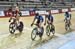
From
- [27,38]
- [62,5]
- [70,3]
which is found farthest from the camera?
[70,3]

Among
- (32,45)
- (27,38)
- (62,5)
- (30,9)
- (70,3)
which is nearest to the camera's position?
(32,45)

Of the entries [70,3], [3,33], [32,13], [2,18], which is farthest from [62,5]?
[3,33]

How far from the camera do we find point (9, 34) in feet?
45.4

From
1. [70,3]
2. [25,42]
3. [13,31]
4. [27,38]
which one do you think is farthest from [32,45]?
[70,3]

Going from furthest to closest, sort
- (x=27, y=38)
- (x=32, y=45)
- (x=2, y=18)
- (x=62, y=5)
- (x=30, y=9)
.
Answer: (x=62, y=5) → (x=30, y=9) → (x=2, y=18) → (x=27, y=38) → (x=32, y=45)

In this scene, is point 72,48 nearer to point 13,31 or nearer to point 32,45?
point 32,45

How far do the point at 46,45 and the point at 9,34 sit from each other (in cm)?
277

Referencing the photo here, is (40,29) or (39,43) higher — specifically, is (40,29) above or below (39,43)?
above

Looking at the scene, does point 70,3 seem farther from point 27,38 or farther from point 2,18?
point 27,38

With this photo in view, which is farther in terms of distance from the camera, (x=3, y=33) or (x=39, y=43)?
(x=3, y=33)

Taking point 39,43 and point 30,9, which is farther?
point 30,9

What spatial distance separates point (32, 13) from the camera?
26281 mm

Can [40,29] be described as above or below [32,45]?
above

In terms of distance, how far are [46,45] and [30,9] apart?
14094 millimetres
